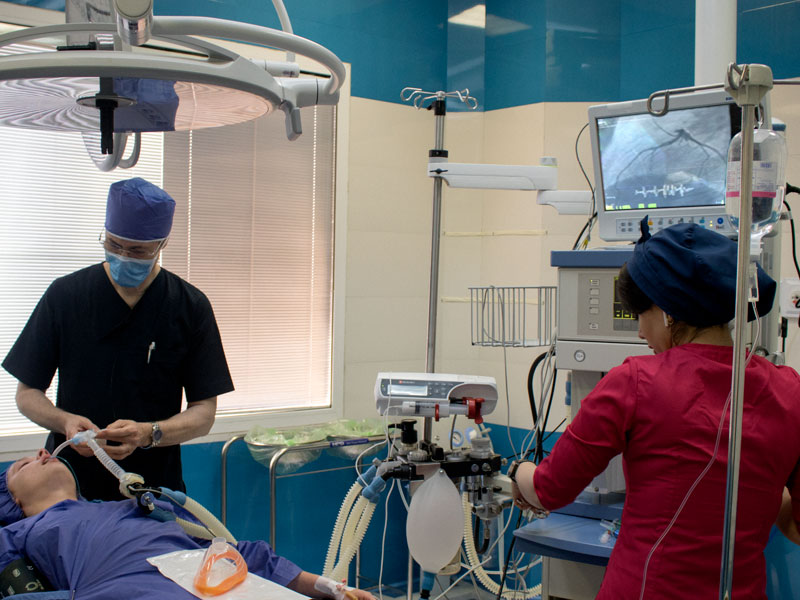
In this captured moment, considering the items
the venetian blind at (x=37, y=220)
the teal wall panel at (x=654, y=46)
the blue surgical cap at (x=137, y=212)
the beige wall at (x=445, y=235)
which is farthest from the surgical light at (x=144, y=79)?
the teal wall panel at (x=654, y=46)

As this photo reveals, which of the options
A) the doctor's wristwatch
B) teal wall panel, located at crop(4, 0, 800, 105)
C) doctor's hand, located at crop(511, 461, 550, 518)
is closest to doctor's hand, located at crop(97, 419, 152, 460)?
the doctor's wristwatch

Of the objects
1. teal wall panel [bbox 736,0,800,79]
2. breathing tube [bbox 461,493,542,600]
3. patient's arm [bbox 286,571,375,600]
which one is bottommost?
breathing tube [bbox 461,493,542,600]

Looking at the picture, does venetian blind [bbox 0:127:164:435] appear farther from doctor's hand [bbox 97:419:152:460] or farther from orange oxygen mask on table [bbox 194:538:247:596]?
orange oxygen mask on table [bbox 194:538:247:596]

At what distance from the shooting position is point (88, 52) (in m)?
1.00

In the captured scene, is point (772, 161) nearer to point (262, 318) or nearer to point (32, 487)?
point (32, 487)

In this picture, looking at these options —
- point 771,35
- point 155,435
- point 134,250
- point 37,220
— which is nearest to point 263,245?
point 37,220

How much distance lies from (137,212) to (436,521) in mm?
1143

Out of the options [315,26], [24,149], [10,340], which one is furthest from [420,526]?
[315,26]

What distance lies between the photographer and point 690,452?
1.34m

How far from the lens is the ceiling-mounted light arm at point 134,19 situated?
943mm

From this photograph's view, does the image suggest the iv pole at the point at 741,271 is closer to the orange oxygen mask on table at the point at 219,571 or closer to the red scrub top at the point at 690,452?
the red scrub top at the point at 690,452

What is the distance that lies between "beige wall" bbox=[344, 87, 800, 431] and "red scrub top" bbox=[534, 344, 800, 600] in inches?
76.8

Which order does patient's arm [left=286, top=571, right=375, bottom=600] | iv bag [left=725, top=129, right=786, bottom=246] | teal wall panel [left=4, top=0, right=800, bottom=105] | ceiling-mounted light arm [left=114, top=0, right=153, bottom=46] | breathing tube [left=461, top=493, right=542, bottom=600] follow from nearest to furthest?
ceiling-mounted light arm [left=114, top=0, right=153, bottom=46] → iv bag [left=725, top=129, right=786, bottom=246] → patient's arm [left=286, top=571, right=375, bottom=600] → breathing tube [left=461, top=493, right=542, bottom=600] → teal wall panel [left=4, top=0, right=800, bottom=105]

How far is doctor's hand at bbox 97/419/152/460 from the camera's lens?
1929 millimetres
